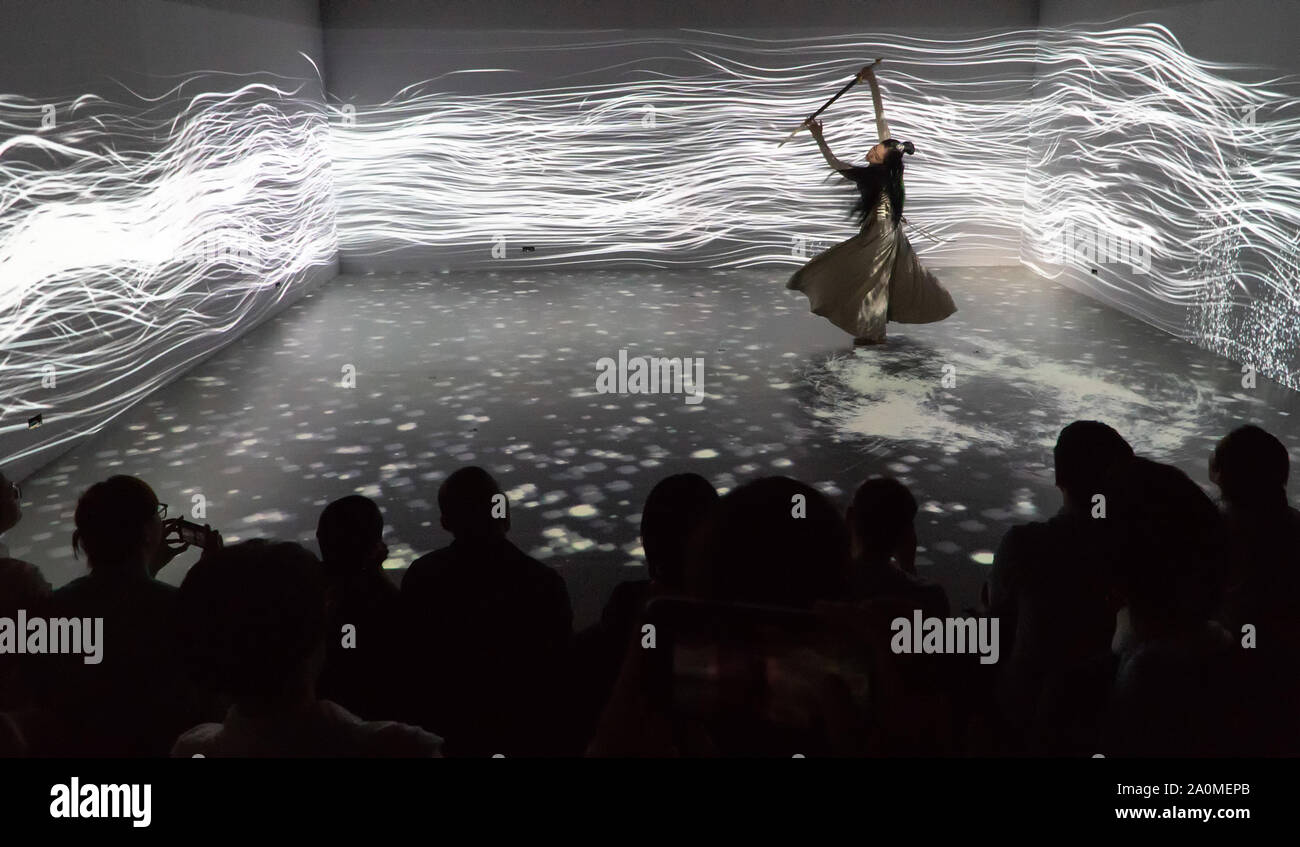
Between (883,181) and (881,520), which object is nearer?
(881,520)

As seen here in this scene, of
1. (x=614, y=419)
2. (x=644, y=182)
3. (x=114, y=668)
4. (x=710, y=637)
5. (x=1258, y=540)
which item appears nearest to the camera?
(x=710, y=637)

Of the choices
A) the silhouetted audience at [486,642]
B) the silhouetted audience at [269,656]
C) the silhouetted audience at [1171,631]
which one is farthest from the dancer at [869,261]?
the silhouetted audience at [269,656]

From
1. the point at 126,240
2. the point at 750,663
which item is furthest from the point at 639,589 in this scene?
the point at 126,240

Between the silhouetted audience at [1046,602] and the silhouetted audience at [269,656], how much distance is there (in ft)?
3.99

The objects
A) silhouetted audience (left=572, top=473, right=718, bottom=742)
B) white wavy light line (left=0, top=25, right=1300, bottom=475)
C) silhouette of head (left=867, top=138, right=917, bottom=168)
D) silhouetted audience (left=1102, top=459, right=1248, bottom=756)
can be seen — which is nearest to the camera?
silhouetted audience (left=1102, top=459, right=1248, bottom=756)

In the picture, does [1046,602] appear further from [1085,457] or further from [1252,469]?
[1252,469]

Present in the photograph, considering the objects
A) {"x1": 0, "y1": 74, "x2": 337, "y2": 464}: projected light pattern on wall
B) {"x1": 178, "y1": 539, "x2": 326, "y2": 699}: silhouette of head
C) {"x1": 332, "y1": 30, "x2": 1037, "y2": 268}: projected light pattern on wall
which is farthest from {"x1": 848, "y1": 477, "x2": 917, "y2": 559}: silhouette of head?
{"x1": 332, "y1": 30, "x2": 1037, "y2": 268}: projected light pattern on wall

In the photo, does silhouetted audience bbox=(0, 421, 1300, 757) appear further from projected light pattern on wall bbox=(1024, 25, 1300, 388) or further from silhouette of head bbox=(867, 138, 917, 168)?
silhouette of head bbox=(867, 138, 917, 168)

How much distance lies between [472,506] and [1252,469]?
1.54m

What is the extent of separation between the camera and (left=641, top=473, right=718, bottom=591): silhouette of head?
1.91 metres

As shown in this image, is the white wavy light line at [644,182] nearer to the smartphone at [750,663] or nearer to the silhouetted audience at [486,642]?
the silhouetted audience at [486,642]

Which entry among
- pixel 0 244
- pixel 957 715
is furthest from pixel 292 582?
pixel 0 244

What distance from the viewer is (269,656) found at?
1288 millimetres

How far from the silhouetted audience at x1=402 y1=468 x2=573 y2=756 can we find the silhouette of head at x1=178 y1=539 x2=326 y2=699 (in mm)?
647
